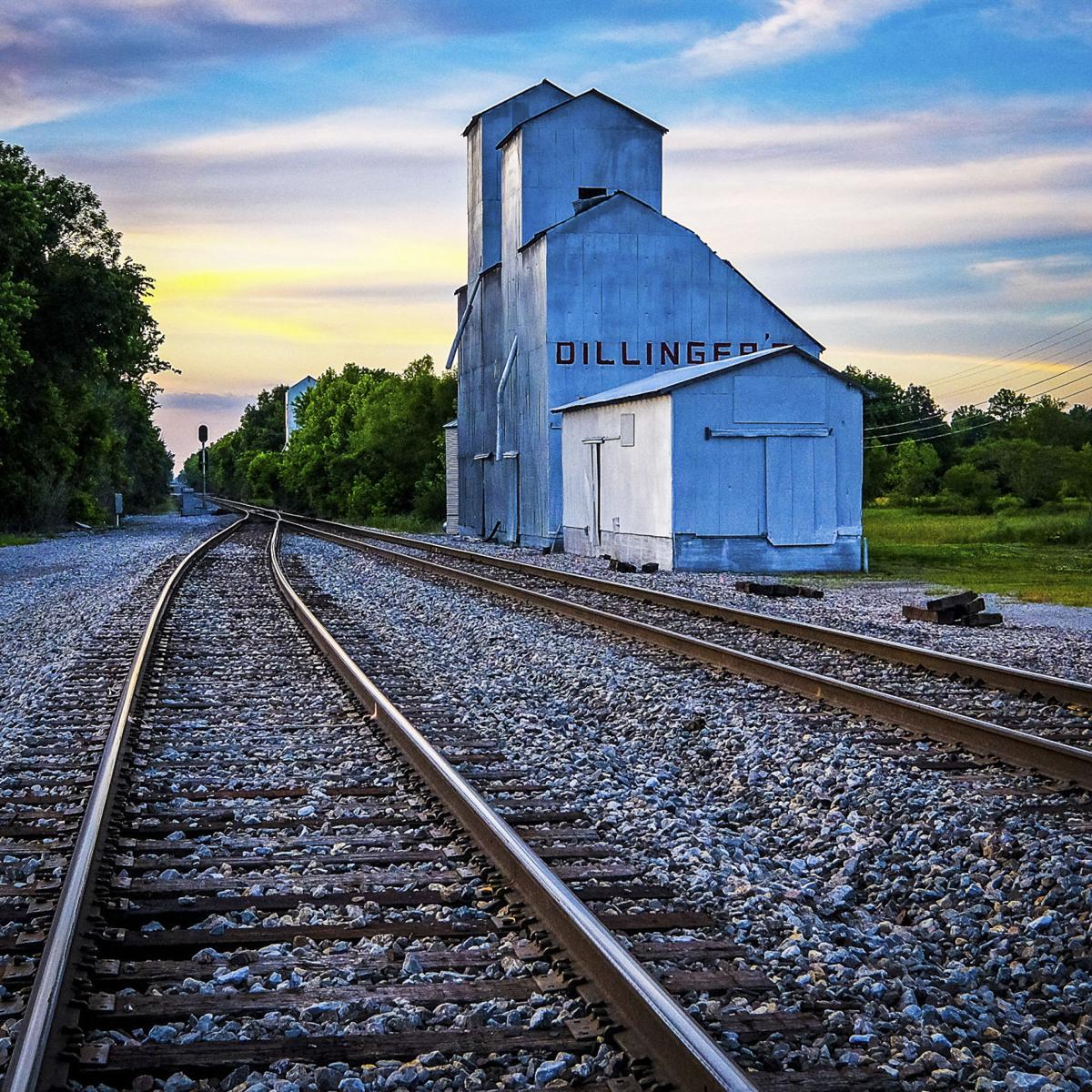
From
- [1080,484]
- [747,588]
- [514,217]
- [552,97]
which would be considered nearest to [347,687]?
[747,588]

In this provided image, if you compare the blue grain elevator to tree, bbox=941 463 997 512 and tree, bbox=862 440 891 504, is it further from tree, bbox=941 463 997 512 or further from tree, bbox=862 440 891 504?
tree, bbox=862 440 891 504

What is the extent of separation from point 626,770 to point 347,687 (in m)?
3.29

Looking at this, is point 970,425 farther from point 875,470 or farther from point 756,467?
point 756,467

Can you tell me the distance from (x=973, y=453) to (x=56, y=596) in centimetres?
7048

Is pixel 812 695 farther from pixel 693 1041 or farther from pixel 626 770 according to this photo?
pixel 693 1041

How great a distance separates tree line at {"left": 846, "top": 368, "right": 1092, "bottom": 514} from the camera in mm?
52500

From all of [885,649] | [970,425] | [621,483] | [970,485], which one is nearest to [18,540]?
[621,483]

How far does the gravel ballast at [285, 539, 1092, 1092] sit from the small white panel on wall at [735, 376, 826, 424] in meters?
11.6

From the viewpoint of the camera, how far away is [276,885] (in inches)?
201

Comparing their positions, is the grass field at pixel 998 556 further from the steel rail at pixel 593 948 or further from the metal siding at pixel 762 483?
the steel rail at pixel 593 948

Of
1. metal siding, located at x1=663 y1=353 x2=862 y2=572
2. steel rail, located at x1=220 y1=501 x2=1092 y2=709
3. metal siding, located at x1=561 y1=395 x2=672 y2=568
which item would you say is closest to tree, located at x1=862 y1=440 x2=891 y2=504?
metal siding, located at x1=561 y1=395 x2=672 y2=568

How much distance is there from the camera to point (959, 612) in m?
14.0

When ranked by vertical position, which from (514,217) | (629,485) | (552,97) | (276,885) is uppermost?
(552,97)

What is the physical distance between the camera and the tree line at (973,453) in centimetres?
5250
